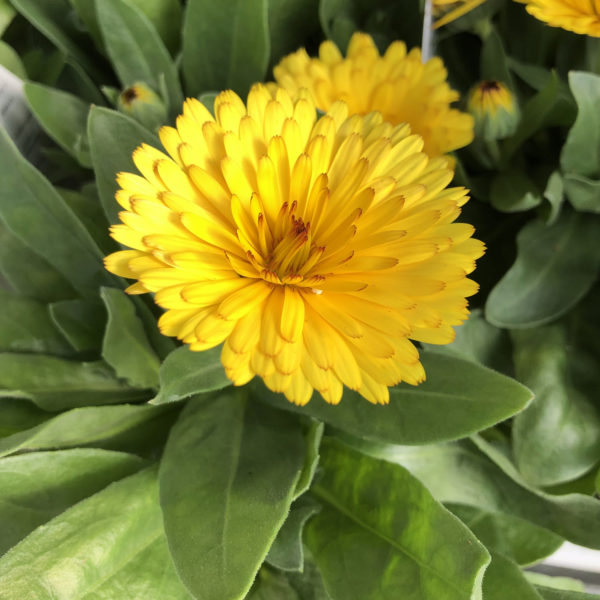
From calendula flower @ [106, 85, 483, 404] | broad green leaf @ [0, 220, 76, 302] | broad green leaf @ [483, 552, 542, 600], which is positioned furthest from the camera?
broad green leaf @ [0, 220, 76, 302]

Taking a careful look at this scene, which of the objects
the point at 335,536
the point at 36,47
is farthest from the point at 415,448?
the point at 36,47

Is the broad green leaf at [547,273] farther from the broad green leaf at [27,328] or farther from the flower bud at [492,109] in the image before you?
the broad green leaf at [27,328]

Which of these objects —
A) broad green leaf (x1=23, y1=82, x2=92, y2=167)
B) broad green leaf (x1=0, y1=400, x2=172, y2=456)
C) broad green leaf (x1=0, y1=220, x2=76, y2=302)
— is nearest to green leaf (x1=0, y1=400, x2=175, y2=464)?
broad green leaf (x1=0, y1=400, x2=172, y2=456)

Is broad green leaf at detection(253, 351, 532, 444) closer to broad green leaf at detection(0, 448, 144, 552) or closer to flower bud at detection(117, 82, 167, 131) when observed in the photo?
broad green leaf at detection(0, 448, 144, 552)

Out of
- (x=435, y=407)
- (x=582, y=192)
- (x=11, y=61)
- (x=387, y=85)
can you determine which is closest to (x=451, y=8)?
(x=387, y=85)

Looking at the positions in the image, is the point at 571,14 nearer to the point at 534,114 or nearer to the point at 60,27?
the point at 534,114

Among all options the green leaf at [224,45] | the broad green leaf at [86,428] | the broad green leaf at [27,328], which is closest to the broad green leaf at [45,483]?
the broad green leaf at [86,428]
